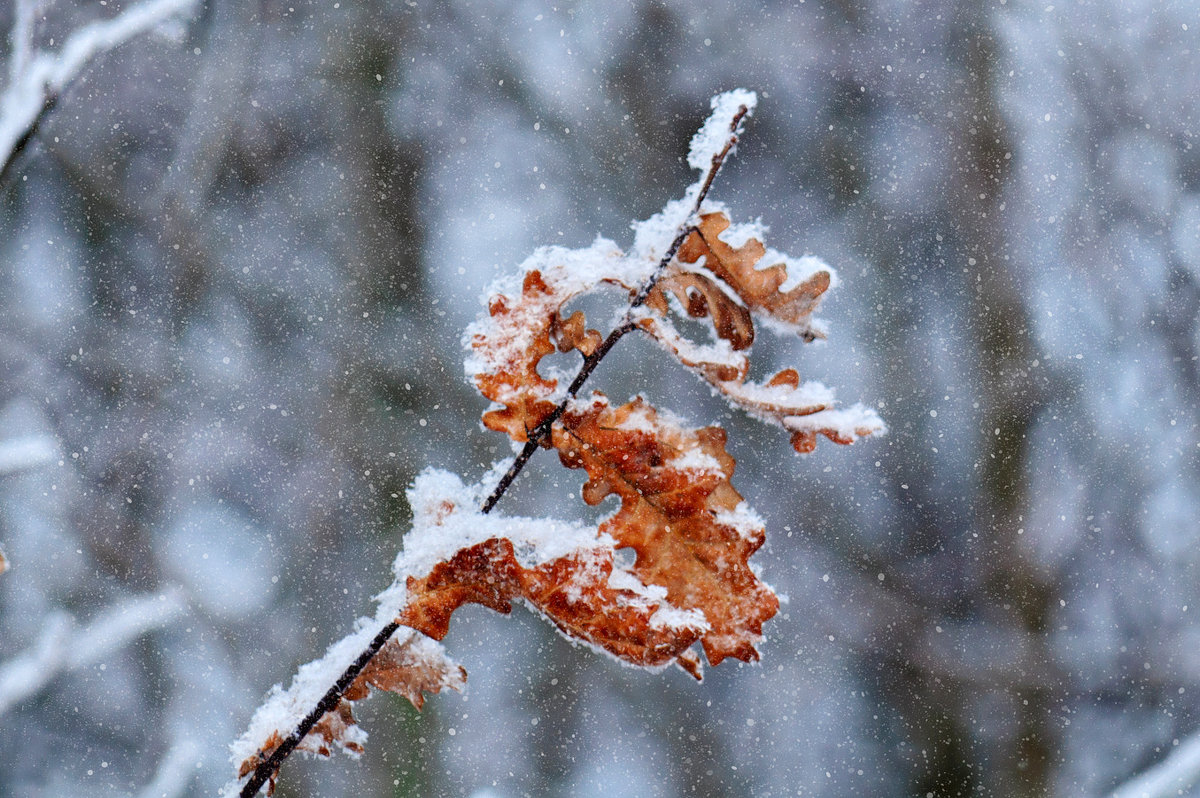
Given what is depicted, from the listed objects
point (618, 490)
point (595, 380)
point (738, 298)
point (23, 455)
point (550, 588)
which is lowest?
point (23, 455)

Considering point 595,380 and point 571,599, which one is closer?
point 571,599

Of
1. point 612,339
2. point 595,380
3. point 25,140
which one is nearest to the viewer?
point 612,339

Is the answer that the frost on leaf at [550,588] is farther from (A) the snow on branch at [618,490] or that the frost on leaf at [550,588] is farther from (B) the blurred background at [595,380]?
(B) the blurred background at [595,380]

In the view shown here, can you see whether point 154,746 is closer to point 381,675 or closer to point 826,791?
point 826,791

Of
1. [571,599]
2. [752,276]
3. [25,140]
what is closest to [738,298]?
[752,276]

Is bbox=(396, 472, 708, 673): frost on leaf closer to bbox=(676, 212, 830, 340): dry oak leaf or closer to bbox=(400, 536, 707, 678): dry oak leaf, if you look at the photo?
bbox=(400, 536, 707, 678): dry oak leaf

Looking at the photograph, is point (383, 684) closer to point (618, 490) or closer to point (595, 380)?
point (618, 490)
